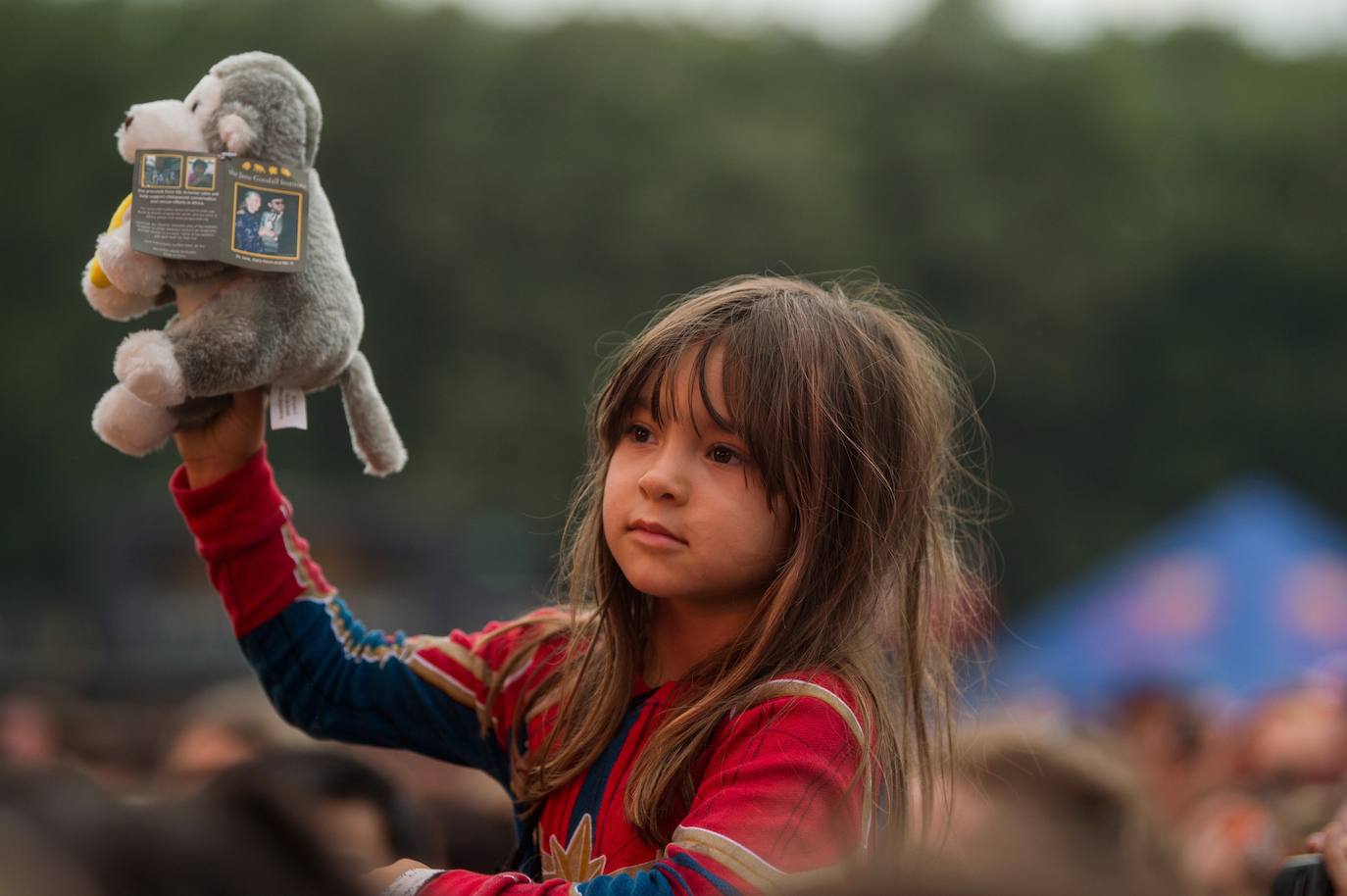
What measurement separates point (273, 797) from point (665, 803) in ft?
2.00

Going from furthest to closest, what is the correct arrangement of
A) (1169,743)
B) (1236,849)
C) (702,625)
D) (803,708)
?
(1169,743) < (1236,849) < (702,625) < (803,708)

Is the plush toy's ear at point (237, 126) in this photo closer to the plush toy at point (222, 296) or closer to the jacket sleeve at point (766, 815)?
the plush toy at point (222, 296)

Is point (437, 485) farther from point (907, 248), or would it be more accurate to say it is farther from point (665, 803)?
point (665, 803)

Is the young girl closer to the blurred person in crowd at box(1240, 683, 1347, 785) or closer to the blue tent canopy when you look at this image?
the blurred person in crowd at box(1240, 683, 1347, 785)

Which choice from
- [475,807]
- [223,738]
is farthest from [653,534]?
[223,738]

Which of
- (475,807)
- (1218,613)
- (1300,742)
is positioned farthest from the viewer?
(1218,613)

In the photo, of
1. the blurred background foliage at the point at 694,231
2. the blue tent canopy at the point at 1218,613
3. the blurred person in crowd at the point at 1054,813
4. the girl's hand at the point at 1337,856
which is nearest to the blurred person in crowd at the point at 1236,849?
the blurred person in crowd at the point at 1054,813

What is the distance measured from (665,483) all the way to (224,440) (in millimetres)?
657

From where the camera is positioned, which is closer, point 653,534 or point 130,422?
point 653,534

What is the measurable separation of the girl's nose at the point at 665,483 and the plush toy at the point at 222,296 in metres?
0.51

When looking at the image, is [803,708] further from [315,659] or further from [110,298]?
[110,298]

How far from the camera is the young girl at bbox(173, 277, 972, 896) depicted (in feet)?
6.63

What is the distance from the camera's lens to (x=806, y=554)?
2168 mm

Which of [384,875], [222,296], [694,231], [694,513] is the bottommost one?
[384,875]
